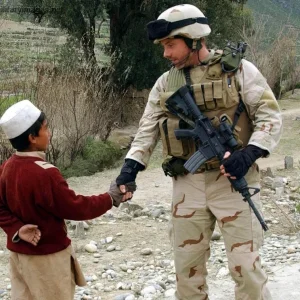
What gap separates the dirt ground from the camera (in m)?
4.52

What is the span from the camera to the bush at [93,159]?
11.3m

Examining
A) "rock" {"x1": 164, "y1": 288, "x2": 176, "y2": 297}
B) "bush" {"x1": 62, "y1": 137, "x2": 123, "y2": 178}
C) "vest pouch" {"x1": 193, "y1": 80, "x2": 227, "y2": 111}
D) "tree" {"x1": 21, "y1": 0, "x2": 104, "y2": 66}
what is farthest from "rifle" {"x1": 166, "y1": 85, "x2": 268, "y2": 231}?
"tree" {"x1": 21, "y1": 0, "x2": 104, "y2": 66}

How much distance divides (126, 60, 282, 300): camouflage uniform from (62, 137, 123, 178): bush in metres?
7.63

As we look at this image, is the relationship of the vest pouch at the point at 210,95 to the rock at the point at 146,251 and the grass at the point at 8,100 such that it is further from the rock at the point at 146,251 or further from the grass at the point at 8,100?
the grass at the point at 8,100

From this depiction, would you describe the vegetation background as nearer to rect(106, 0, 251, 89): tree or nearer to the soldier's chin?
rect(106, 0, 251, 89): tree

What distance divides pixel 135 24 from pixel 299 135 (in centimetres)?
511

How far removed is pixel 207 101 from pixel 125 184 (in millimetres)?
649

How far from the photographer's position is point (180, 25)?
330 centimetres

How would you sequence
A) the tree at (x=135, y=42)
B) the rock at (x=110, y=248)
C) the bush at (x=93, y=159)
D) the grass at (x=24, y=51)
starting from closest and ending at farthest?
1. the rock at (x=110, y=248)
2. the grass at (x=24, y=51)
3. the bush at (x=93, y=159)
4. the tree at (x=135, y=42)

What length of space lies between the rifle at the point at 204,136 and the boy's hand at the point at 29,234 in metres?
0.87

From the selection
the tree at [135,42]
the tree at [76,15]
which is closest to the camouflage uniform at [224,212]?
the tree at [76,15]

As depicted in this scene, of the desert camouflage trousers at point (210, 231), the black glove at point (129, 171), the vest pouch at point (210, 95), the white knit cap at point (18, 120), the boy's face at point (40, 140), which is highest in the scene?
the vest pouch at point (210, 95)

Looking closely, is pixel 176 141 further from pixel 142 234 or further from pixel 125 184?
pixel 142 234

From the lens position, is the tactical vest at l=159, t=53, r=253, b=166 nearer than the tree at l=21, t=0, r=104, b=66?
Yes
